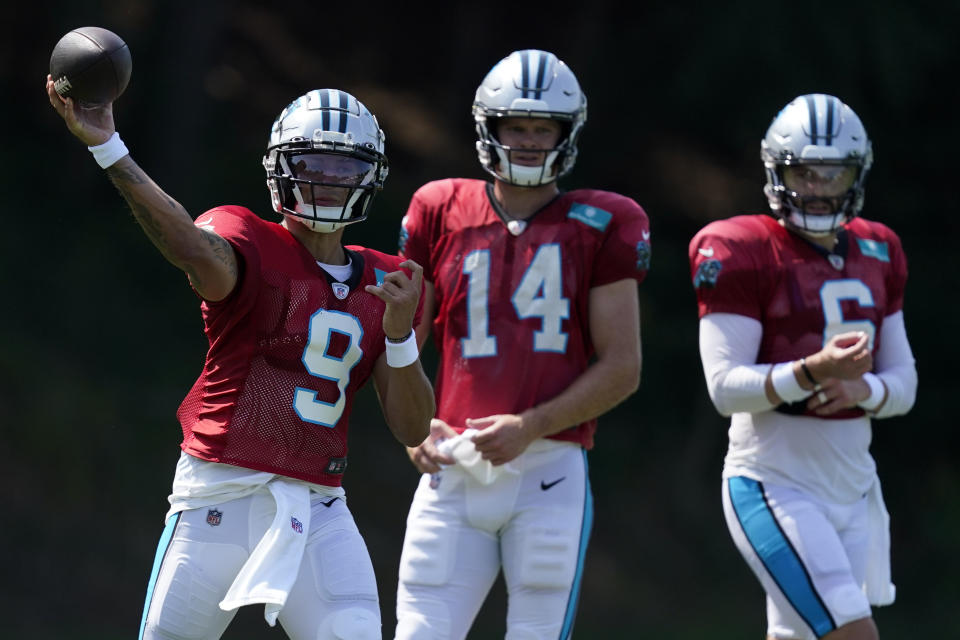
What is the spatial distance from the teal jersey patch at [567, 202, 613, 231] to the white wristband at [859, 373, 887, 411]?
0.91 m

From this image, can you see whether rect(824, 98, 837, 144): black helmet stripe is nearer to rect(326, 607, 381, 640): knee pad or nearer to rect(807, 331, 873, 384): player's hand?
rect(807, 331, 873, 384): player's hand

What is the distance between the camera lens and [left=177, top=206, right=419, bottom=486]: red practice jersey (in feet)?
11.4

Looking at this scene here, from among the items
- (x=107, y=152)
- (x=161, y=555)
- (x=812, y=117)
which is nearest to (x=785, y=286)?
(x=812, y=117)

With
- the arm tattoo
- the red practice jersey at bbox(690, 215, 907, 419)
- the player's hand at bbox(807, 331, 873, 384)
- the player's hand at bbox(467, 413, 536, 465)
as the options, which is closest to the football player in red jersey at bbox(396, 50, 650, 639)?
the player's hand at bbox(467, 413, 536, 465)

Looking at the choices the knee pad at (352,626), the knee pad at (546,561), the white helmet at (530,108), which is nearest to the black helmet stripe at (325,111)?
the white helmet at (530,108)

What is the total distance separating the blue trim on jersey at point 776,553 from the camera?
4.21m

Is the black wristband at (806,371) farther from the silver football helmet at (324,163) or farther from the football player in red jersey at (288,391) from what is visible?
the silver football helmet at (324,163)

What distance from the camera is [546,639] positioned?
13.4 feet

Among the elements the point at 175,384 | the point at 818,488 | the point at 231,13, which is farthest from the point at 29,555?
the point at 818,488

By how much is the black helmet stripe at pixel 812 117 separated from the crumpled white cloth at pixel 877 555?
1056 millimetres

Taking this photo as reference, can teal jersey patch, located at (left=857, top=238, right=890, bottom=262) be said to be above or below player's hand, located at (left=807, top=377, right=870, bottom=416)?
above

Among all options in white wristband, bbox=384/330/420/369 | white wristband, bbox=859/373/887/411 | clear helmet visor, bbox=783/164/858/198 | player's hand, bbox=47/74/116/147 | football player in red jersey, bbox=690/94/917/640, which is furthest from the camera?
clear helmet visor, bbox=783/164/858/198

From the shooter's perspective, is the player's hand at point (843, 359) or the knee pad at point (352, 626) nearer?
the knee pad at point (352, 626)

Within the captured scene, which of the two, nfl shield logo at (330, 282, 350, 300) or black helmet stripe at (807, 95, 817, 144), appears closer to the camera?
nfl shield logo at (330, 282, 350, 300)
